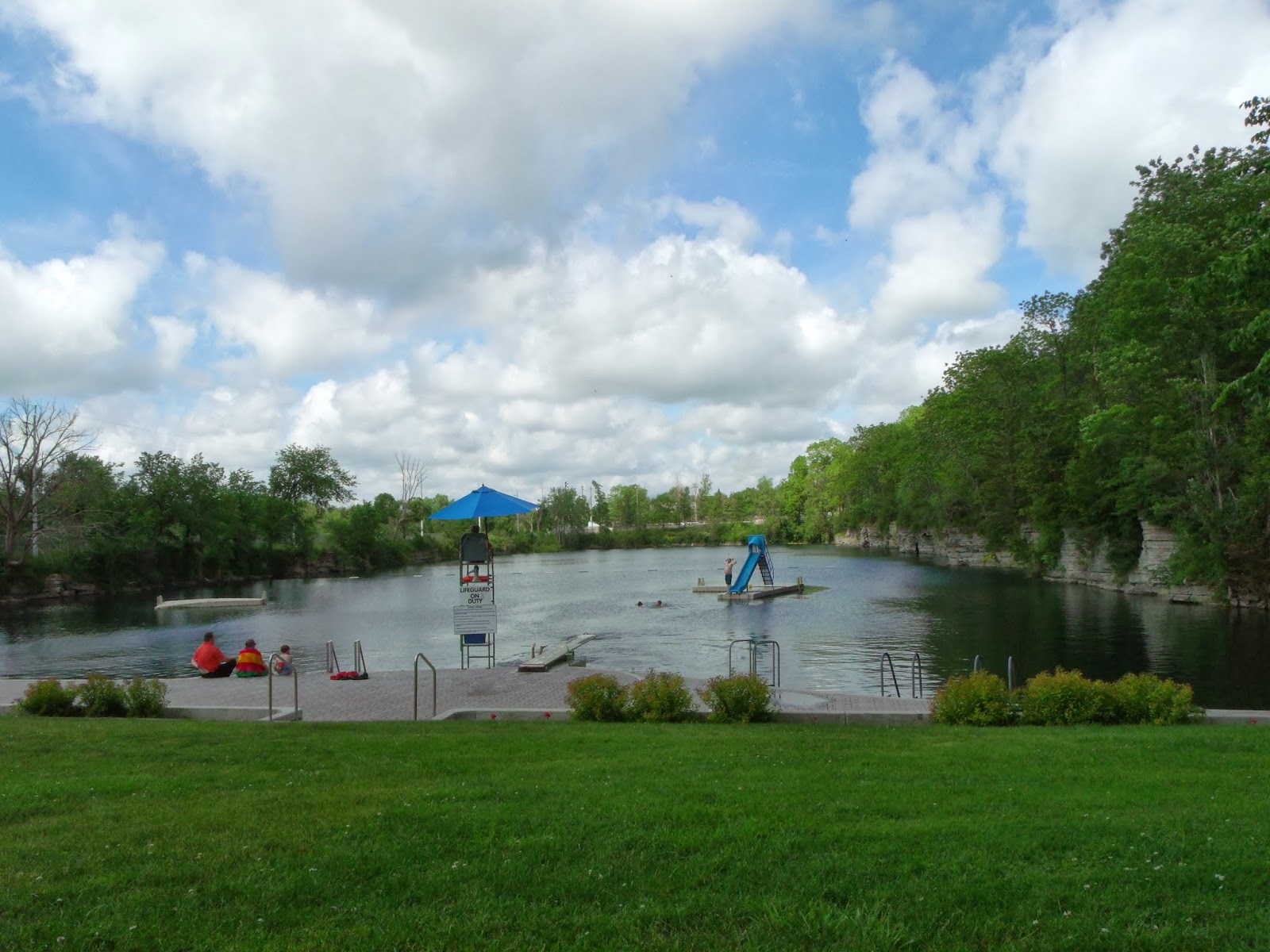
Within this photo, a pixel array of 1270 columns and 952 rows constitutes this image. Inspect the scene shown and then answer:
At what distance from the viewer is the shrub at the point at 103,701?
1265cm

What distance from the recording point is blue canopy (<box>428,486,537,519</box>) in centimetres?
1947

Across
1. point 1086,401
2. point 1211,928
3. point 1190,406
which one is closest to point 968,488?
A: point 1086,401

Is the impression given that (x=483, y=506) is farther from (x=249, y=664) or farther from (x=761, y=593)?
(x=761, y=593)

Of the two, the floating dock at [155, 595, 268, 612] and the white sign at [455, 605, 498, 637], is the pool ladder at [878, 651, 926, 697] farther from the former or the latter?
the floating dock at [155, 595, 268, 612]

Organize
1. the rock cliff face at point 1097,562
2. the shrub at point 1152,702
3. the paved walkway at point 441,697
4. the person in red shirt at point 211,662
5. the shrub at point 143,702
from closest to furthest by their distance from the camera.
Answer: the shrub at point 1152,702, the paved walkway at point 441,697, the shrub at point 143,702, the person in red shirt at point 211,662, the rock cliff face at point 1097,562

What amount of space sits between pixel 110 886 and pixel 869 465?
10863 centimetres

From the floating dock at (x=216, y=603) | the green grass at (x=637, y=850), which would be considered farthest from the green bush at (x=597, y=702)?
the floating dock at (x=216, y=603)

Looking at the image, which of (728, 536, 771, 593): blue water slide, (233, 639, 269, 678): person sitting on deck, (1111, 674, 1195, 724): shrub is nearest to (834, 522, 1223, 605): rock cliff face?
(728, 536, 771, 593): blue water slide

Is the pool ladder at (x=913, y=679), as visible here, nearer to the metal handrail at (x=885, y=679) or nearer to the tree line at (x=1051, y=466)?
the metal handrail at (x=885, y=679)

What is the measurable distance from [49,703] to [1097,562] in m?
46.2

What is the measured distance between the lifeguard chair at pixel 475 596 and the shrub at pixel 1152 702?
12399 millimetres

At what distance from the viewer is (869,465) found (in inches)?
4257

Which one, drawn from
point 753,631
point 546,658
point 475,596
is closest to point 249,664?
point 475,596

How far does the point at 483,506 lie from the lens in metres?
19.7
